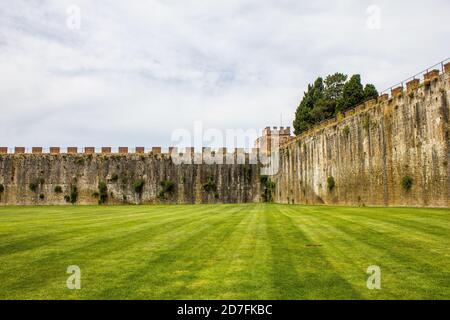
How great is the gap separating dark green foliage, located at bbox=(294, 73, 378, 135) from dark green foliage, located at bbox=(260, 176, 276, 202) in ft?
29.3

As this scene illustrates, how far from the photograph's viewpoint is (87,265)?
8000mm

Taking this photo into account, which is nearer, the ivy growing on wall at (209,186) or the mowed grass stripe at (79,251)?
the mowed grass stripe at (79,251)

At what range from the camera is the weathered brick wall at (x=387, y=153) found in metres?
23.4

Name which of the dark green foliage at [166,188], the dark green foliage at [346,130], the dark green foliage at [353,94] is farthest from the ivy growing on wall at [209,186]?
the dark green foliage at [346,130]

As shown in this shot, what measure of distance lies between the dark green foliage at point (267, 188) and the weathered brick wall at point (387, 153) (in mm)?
10733

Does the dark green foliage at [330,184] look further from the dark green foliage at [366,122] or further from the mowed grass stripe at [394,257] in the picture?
the mowed grass stripe at [394,257]

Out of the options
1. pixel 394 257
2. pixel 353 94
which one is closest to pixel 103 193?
pixel 353 94

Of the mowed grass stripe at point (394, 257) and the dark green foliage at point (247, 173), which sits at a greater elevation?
the dark green foliage at point (247, 173)

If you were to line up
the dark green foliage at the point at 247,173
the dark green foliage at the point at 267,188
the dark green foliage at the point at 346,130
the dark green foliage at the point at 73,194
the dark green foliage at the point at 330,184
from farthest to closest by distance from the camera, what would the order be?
the dark green foliage at the point at 247,173 → the dark green foliage at the point at 267,188 → the dark green foliage at the point at 73,194 → the dark green foliage at the point at 330,184 → the dark green foliage at the point at 346,130

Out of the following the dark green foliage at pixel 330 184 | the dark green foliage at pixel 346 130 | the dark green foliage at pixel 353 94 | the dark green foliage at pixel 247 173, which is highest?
the dark green foliage at pixel 353 94

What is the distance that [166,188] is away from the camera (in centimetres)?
5341

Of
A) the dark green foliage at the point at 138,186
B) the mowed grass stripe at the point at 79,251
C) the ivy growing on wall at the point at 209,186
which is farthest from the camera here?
the ivy growing on wall at the point at 209,186
